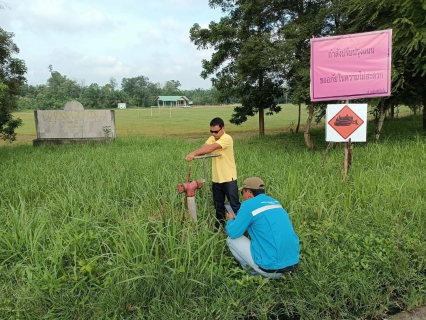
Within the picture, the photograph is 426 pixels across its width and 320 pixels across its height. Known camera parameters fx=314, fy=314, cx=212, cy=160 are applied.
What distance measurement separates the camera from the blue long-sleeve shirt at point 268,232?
8.04 ft

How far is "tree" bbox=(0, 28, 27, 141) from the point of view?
11328 mm

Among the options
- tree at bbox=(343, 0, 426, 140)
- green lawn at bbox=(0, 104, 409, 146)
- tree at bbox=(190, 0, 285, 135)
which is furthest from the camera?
green lawn at bbox=(0, 104, 409, 146)

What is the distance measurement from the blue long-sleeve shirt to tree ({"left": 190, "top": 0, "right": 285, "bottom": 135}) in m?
7.73

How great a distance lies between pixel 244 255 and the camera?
8.75 feet

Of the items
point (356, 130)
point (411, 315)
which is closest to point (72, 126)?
point (356, 130)

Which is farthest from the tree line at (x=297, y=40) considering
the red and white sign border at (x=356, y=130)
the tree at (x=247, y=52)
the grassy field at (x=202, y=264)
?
the grassy field at (x=202, y=264)

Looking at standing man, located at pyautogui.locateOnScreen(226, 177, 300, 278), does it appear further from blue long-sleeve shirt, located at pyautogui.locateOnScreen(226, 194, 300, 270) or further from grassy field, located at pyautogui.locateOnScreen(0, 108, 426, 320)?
grassy field, located at pyautogui.locateOnScreen(0, 108, 426, 320)

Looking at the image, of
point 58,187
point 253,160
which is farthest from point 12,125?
point 253,160

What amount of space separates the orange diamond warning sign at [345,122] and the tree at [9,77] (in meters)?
11.0

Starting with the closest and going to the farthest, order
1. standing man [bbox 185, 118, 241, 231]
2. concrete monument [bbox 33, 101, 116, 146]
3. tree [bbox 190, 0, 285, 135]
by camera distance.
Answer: standing man [bbox 185, 118, 241, 231] → tree [bbox 190, 0, 285, 135] → concrete monument [bbox 33, 101, 116, 146]

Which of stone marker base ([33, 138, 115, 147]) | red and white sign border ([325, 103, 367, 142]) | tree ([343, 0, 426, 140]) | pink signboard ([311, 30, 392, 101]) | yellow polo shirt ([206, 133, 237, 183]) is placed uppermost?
tree ([343, 0, 426, 140])

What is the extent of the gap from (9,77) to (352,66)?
487 inches

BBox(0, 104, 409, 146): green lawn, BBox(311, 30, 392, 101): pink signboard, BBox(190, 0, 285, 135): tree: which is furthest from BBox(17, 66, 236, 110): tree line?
BBox(311, 30, 392, 101): pink signboard

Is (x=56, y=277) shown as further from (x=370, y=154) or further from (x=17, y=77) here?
(x=17, y=77)
